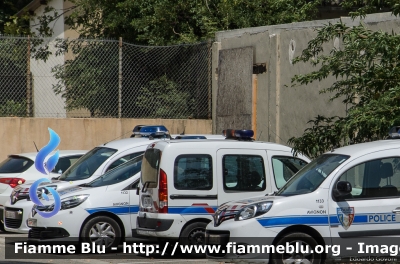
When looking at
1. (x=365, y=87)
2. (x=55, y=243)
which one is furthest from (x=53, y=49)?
(x=365, y=87)

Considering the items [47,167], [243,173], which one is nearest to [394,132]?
[243,173]

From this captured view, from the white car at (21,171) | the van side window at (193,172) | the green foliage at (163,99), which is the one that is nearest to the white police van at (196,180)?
the van side window at (193,172)

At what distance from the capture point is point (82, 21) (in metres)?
22.3

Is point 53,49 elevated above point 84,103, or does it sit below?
above

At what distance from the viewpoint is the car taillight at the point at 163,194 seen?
1084 cm

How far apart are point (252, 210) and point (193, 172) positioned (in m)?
2.12

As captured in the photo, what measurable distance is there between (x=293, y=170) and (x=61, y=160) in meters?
5.19

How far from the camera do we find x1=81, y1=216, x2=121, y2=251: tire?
11609 millimetres

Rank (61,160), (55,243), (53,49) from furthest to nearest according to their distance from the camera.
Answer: (53,49), (61,160), (55,243)

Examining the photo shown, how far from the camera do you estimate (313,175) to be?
9.49 m

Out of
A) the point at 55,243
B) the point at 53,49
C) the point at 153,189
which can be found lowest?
the point at 55,243

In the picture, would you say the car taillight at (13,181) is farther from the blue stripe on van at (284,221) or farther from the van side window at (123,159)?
the blue stripe on van at (284,221)

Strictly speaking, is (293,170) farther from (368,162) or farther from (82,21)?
(82,21)

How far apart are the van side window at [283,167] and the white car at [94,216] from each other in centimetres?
213
